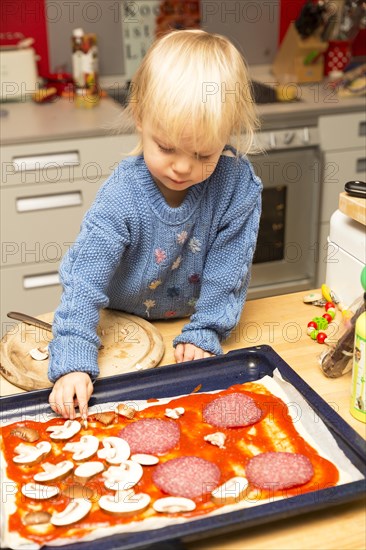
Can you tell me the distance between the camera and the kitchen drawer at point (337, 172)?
8.50 feet

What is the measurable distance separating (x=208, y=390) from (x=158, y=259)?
0.27 meters

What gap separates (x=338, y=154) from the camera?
258cm

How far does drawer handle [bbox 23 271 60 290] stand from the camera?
2445 millimetres

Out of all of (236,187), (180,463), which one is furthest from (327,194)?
(180,463)

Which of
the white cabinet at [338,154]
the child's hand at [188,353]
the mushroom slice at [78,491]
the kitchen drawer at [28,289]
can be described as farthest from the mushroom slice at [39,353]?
the white cabinet at [338,154]

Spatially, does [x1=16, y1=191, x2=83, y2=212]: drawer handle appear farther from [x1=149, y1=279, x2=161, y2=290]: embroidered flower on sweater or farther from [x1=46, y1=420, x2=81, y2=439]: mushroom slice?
[x1=46, y1=420, x2=81, y2=439]: mushroom slice

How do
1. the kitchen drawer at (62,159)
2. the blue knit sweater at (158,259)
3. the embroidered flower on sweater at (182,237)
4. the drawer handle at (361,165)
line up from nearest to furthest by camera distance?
1. the blue knit sweater at (158,259)
2. the embroidered flower on sweater at (182,237)
3. the kitchen drawer at (62,159)
4. the drawer handle at (361,165)

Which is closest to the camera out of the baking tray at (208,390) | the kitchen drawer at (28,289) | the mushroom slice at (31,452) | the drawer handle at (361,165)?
the baking tray at (208,390)

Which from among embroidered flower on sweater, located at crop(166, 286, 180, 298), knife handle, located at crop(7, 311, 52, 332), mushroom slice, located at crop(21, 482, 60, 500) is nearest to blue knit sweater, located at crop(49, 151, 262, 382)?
embroidered flower on sweater, located at crop(166, 286, 180, 298)

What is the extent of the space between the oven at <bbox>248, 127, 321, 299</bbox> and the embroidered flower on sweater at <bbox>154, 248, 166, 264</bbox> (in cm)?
131

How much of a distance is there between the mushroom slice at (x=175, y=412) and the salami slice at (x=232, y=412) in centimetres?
3

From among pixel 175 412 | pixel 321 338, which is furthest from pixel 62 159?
pixel 175 412

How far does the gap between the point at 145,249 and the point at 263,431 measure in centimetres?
40

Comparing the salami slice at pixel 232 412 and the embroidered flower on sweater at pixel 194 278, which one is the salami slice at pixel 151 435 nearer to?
the salami slice at pixel 232 412
